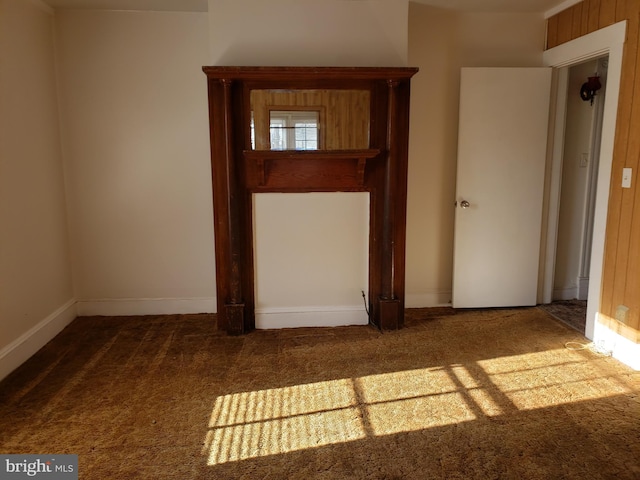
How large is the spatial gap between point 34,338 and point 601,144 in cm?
390

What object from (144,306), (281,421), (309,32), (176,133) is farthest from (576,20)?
(144,306)

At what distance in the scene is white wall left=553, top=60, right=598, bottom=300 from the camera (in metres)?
3.92

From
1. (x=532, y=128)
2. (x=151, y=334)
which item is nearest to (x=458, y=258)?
(x=532, y=128)

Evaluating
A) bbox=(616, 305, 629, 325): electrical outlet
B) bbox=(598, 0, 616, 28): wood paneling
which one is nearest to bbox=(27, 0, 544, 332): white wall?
bbox=(598, 0, 616, 28): wood paneling

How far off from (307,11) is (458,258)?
217 centimetres

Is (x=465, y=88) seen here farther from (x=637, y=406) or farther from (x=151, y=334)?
(x=151, y=334)

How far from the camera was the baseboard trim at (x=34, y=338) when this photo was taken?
280 cm

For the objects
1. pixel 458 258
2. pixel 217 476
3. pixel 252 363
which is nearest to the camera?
pixel 217 476

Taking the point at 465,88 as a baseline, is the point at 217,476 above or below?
below

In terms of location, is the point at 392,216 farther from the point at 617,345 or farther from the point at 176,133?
the point at 176,133

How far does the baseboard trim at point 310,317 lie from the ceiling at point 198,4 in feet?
7.41

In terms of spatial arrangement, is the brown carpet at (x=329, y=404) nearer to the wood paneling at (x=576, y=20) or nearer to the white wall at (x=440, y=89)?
the white wall at (x=440, y=89)

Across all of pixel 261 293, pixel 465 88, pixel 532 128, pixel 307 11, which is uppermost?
pixel 307 11

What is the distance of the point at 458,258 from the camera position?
12.6 feet
